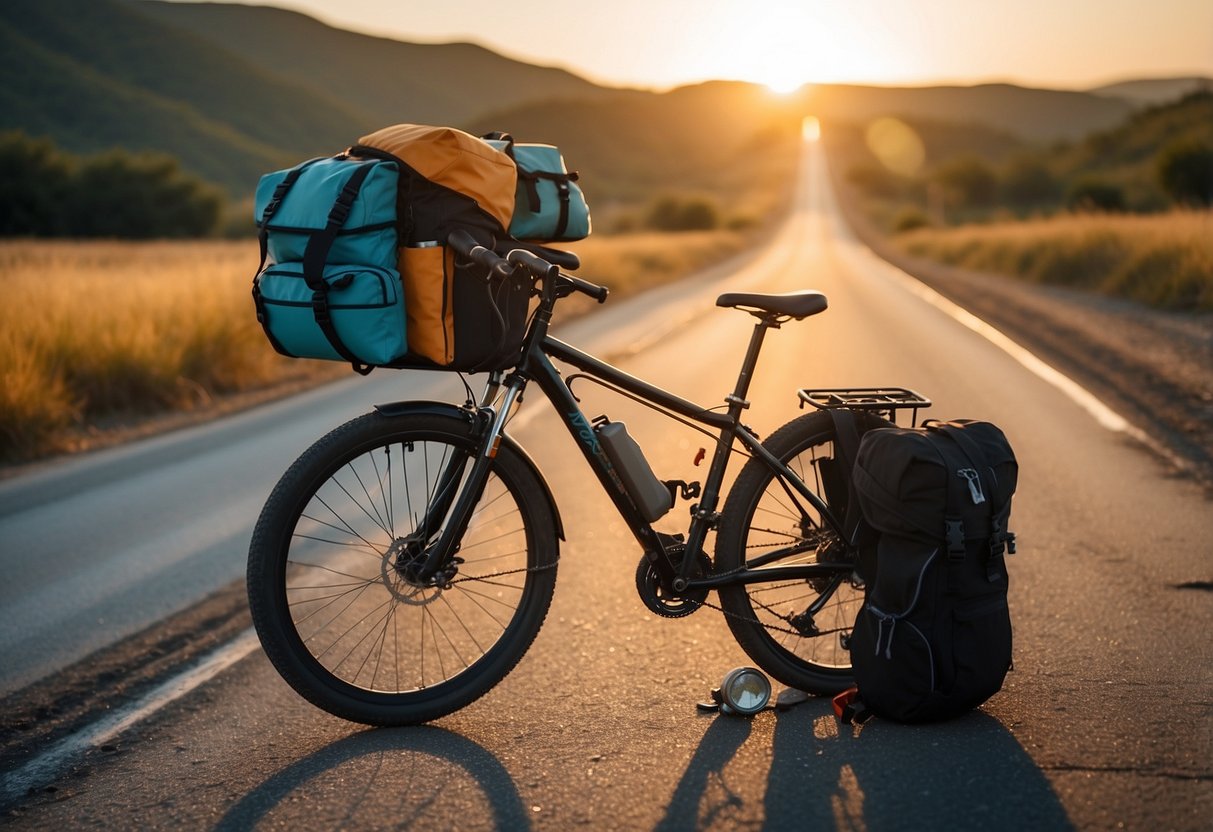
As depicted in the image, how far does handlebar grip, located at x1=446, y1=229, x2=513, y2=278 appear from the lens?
10.4ft

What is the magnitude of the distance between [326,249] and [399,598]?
1131 millimetres

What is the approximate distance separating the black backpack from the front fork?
1.23 metres

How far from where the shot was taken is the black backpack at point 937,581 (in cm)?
343

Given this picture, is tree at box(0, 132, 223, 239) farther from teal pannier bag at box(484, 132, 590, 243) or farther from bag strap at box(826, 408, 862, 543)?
bag strap at box(826, 408, 862, 543)

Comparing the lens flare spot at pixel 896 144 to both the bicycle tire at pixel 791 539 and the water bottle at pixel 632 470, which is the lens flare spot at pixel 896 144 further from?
the water bottle at pixel 632 470

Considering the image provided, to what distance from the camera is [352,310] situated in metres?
3.26

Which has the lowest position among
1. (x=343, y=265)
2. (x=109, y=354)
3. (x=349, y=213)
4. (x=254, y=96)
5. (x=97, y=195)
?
(x=97, y=195)

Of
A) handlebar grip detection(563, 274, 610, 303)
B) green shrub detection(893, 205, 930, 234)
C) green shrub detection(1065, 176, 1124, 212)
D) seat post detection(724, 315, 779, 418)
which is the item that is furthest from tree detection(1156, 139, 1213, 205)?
handlebar grip detection(563, 274, 610, 303)

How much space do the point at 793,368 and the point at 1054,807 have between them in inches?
346

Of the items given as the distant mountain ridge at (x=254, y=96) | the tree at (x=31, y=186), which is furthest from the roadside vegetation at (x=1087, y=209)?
the tree at (x=31, y=186)

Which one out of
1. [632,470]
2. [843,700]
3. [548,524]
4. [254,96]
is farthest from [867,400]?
[254,96]

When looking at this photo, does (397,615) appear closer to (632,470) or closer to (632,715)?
(632,715)

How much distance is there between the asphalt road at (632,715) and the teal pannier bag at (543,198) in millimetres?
1593

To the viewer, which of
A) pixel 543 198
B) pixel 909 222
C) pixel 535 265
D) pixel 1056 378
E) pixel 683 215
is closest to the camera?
pixel 535 265
